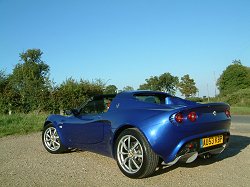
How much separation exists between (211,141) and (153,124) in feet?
3.18

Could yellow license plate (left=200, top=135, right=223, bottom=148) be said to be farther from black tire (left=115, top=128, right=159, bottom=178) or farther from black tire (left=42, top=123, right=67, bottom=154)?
black tire (left=42, top=123, right=67, bottom=154)

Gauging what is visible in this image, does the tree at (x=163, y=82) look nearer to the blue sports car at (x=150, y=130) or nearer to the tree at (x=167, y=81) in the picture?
the tree at (x=167, y=81)

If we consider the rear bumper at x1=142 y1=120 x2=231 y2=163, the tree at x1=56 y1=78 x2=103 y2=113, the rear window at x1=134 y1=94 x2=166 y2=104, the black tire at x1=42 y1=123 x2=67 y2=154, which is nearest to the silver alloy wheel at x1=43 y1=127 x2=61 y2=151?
the black tire at x1=42 y1=123 x2=67 y2=154

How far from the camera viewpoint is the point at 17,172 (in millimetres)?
4902

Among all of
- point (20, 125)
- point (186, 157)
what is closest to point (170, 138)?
point (186, 157)

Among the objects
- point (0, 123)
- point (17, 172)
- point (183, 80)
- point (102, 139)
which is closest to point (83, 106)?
point (102, 139)

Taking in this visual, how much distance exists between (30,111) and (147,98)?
14.9m

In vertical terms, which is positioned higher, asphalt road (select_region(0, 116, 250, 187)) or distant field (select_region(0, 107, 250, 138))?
distant field (select_region(0, 107, 250, 138))

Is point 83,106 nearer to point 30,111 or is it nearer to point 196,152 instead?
point 196,152

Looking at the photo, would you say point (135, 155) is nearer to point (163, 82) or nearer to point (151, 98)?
point (151, 98)

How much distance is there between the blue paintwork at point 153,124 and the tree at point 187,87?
165 ft

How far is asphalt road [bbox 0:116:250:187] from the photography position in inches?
168

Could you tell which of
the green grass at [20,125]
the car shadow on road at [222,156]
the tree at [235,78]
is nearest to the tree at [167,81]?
the tree at [235,78]

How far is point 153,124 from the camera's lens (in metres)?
4.28
